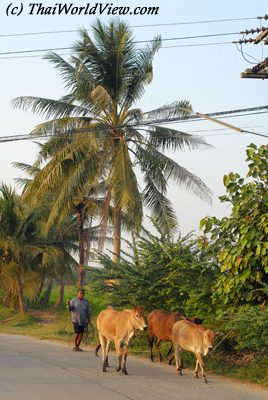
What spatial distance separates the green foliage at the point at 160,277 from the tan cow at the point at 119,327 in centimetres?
210

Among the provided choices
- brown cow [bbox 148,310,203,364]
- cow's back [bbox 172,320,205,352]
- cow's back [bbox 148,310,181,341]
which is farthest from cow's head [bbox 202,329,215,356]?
cow's back [bbox 148,310,181,341]

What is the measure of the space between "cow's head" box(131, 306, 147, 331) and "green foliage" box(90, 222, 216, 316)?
7.33 feet

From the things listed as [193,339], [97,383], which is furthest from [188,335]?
[97,383]

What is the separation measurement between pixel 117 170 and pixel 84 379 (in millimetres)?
13558

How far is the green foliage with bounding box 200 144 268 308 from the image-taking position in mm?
14016

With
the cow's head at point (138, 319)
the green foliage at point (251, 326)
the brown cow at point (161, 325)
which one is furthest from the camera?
the brown cow at point (161, 325)

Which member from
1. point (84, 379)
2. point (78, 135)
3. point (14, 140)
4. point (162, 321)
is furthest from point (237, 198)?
point (78, 135)

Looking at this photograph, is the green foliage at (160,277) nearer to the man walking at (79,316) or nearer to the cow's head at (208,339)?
the man walking at (79,316)

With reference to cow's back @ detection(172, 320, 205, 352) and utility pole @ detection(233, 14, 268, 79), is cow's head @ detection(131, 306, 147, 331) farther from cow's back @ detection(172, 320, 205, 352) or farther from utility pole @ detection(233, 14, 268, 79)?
utility pole @ detection(233, 14, 268, 79)

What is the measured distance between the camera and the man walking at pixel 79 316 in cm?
1853

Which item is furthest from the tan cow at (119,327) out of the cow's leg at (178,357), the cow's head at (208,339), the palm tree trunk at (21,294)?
the palm tree trunk at (21,294)

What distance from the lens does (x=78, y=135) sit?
26.5 meters

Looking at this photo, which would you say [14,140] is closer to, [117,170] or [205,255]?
[117,170]

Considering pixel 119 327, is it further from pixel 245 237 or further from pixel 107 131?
pixel 107 131
